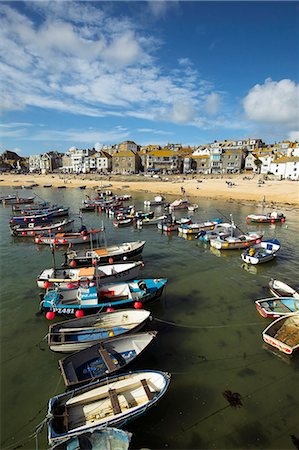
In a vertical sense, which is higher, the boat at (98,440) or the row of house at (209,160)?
the row of house at (209,160)

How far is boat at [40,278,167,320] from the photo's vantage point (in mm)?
16203

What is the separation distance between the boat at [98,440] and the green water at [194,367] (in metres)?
1.38

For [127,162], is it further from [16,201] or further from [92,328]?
[92,328]

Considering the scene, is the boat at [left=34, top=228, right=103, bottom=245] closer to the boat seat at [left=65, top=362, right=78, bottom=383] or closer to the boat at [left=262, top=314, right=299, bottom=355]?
the boat seat at [left=65, top=362, right=78, bottom=383]

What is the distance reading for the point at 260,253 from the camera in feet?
90.0

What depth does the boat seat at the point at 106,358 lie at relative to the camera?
11.8 m

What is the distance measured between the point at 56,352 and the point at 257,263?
67.5 ft

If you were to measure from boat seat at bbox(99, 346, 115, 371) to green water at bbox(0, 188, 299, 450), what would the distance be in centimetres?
164

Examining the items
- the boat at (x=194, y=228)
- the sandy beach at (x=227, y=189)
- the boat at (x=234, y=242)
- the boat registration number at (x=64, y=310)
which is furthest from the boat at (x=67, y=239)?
the sandy beach at (x=227, y=189)

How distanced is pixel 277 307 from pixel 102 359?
12209 mm

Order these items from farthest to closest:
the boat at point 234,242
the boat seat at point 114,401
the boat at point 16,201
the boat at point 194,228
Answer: the boat at point 16,201 → the boat at point 194,228 → the boat at point 234,242 → the boat seat at point 114,401

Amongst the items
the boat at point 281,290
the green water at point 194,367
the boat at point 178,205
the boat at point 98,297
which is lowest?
the green water at point 194,367

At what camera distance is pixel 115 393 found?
34.2 ft

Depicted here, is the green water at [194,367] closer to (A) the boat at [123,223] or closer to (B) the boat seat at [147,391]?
(B) the boat seat at [147,391]
